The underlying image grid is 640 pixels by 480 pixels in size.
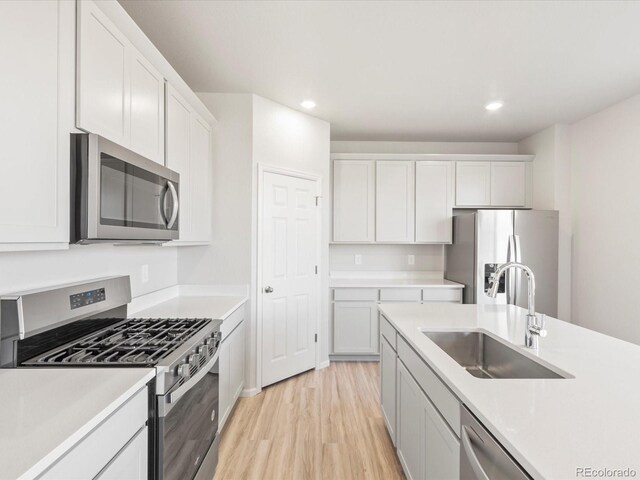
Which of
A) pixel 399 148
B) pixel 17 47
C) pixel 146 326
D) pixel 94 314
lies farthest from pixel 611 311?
pixel 17 47

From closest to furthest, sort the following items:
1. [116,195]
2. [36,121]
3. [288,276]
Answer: [36,121]
[116,195]
[288,276]

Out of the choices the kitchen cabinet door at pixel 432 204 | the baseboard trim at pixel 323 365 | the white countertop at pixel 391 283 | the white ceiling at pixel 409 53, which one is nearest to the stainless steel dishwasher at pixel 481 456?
the white ceiling at pixel 409 53

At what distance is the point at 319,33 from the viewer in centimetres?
220

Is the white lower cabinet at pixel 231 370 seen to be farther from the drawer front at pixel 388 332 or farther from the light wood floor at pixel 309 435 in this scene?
the drawer front at pixel 388 332

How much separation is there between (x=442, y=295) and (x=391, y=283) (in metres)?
0.56

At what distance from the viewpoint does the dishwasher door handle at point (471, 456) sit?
976 mm

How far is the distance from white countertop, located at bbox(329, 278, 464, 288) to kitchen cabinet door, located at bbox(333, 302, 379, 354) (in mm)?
209

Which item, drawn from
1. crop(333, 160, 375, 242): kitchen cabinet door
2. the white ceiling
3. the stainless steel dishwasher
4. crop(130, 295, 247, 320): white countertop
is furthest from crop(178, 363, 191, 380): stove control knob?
crop(333, 160, 375, 242): kitchen cabinet door

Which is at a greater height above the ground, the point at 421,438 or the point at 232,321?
the point at 232,321

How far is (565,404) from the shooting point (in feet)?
3.30

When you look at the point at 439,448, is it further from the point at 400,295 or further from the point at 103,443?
the point at 400,295

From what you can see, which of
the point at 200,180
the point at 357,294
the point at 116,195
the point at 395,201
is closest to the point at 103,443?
the point at 116,195

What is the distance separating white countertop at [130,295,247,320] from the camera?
87.9 inches

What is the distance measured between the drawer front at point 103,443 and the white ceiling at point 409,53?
203cm
